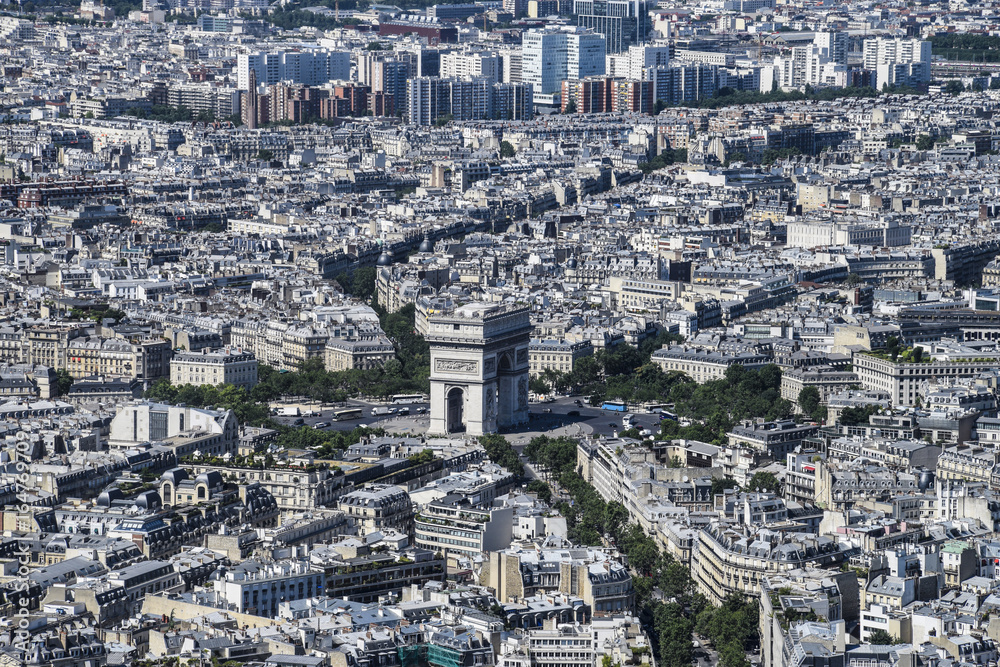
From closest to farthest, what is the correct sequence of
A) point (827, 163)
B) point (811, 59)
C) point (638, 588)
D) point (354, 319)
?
point (638, 588), point (354, 319), point (827, 163), point (811, 59)

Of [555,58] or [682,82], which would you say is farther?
[555,58]

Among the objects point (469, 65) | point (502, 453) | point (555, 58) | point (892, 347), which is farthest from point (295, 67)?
point (502, 453)

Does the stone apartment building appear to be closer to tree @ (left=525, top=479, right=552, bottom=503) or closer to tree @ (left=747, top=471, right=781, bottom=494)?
tree @ (left=525, top=479, right=552, bottom=503)

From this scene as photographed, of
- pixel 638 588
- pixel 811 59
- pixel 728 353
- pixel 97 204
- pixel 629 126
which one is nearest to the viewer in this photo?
pixel 638 588

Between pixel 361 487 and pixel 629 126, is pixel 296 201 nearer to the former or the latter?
pixel 629 126

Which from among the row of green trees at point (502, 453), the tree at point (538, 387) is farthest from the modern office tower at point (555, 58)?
the row of green trees at point (502, 453)

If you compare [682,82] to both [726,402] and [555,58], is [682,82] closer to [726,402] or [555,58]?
[555,58]

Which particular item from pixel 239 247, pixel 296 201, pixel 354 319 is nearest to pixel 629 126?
pixel 296 201
